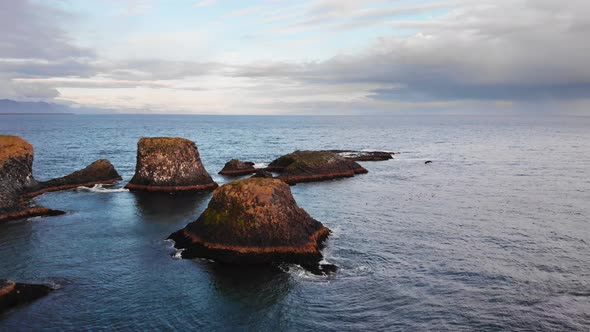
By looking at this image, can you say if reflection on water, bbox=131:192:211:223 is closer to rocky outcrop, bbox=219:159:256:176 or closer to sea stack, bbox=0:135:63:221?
sea stack, bbox=0:135:63:221

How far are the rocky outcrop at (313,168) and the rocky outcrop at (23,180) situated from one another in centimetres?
2136

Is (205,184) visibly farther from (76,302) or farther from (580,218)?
(580,218)

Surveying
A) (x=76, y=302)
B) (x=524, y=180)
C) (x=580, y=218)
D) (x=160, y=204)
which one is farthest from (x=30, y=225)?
(x=524, y=180)

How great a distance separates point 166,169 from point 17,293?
92.8 feet

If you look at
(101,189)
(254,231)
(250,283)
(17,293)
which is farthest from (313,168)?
(17,293)

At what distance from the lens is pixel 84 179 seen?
5069 cm

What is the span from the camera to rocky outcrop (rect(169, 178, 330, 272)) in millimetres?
26094

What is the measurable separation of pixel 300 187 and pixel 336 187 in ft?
13.5

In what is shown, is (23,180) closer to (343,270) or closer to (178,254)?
(178,254)

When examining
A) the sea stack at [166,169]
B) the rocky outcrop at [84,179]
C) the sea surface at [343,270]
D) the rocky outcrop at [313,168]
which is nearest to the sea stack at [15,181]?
the rocky outcrop at [84,179]

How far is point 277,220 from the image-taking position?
90.2 feet

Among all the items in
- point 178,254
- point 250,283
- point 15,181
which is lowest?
point 250,283

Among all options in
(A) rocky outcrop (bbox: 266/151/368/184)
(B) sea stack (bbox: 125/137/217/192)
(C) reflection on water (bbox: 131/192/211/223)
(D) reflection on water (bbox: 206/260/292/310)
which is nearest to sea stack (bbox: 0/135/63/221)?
(C) reflection on water (bbox: 131/192/211/223)

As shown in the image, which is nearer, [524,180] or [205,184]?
[205,184]
